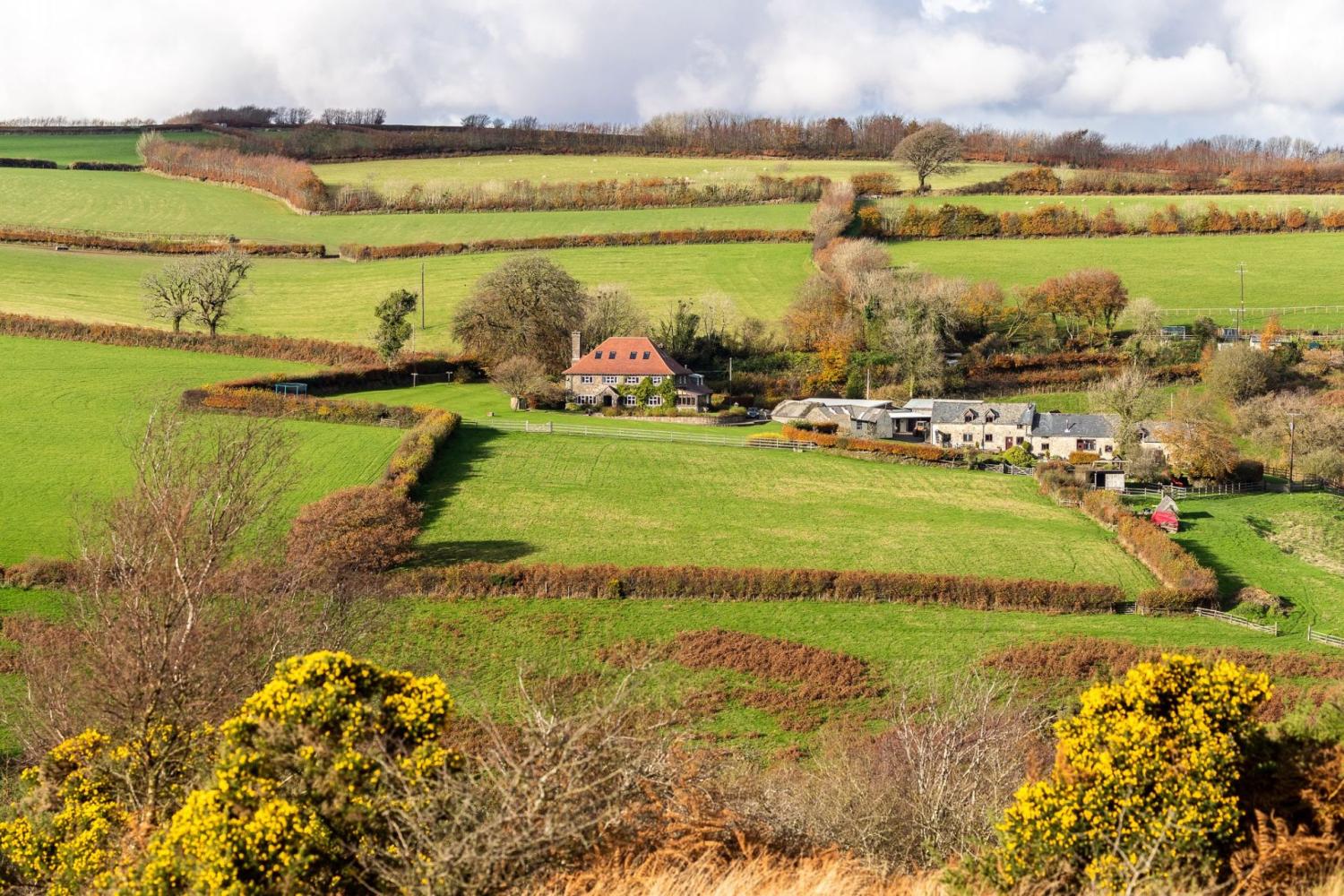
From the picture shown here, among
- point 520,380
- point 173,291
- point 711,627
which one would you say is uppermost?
point 173,291

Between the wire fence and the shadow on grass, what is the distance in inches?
741

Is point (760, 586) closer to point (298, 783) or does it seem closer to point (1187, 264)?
point (298, 783)

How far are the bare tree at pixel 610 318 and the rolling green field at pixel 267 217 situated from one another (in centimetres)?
2539

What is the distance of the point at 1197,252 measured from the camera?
334 ft

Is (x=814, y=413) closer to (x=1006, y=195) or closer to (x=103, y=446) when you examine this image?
(x=103, y=446)

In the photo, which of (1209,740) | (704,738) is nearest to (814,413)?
(704,738)

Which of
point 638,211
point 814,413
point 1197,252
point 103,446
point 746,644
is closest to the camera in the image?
point 746,644

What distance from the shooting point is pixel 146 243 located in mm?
98250

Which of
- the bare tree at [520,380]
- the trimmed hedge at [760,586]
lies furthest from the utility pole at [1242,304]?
the trimmed hedge at [760,586]

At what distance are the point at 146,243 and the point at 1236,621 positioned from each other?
292 ft

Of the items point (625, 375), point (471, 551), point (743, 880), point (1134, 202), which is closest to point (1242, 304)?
point (1134, 202)

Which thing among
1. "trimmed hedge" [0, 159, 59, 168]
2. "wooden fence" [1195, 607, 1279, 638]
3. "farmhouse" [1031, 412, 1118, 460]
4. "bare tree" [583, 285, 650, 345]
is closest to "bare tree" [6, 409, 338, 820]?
"wooden fence" [1195, 607, 1279, 638]

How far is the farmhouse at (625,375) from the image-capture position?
7181cm

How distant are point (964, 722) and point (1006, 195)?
348ft
